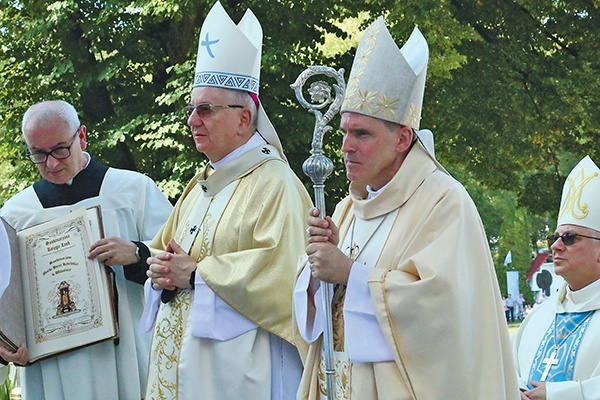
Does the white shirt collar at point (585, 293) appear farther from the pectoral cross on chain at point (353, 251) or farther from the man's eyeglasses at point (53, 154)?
the man's eyeglasses at point (53, 154)

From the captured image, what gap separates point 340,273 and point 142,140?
1068cm

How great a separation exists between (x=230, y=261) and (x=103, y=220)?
3.83ft

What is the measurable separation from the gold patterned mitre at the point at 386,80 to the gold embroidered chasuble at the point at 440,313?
1.19ft

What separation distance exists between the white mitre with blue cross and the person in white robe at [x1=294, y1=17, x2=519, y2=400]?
112 centimetres

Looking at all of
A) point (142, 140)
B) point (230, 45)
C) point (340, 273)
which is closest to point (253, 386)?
point (340, 273)

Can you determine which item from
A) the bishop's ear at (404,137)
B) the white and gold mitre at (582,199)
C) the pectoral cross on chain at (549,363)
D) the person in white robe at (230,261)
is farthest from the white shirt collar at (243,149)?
the pectoral cross on chain at (549,363)

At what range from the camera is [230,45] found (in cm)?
563

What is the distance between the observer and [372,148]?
13.7 ft

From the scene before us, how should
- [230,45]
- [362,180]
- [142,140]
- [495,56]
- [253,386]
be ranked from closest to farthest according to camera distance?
[362,180] < [253,386] < [230,45] < [142,140] < [495,56]

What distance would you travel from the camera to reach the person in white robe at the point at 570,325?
514 centimetres

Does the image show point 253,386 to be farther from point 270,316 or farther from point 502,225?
point 502,225

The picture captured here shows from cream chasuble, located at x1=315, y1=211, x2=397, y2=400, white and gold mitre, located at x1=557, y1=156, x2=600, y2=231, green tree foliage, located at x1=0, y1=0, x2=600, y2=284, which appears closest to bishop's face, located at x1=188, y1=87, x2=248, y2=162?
cream chasuble, located at x1=315, y1=211, x2=397, y2=400

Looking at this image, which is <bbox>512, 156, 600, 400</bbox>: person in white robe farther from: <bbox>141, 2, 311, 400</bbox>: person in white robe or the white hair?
the white hair

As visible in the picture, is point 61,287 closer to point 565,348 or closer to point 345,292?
point 345,292
